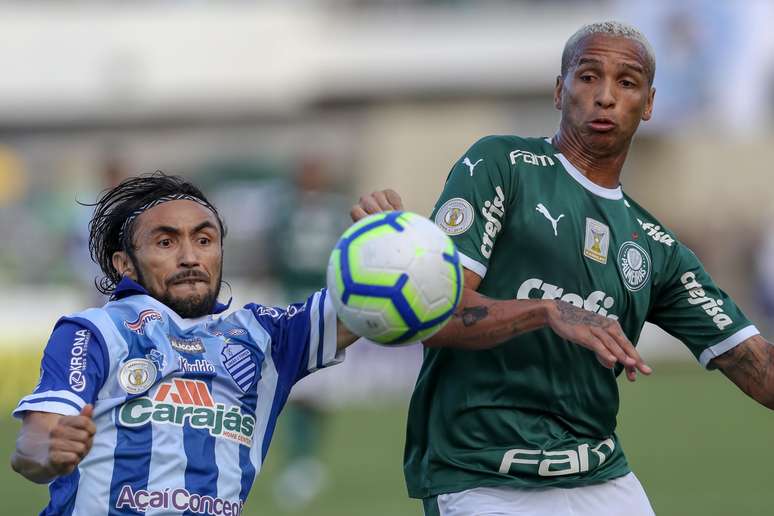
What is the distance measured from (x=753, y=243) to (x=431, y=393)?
23191 millimetres

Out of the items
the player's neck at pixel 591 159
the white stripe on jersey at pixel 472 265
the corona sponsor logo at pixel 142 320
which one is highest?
the player's neck at pixel 591 159

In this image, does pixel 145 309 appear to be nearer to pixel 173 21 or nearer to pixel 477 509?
pixel 477 509

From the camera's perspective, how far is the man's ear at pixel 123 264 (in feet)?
14.9

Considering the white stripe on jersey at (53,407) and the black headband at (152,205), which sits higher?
the black headband at (152,205)

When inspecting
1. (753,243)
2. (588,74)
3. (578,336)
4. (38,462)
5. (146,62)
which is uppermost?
(588,74)

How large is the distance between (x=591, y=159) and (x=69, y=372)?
1.95 meters

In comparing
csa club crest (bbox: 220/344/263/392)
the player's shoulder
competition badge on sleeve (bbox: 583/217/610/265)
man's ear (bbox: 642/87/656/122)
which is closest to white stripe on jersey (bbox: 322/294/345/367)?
csa club crest (bbox: 220/344/263/392)

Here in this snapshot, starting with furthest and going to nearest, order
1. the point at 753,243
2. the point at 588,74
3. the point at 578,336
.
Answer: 1. the point at 753,243
2. the point at 588,74
3. the point at 578,336

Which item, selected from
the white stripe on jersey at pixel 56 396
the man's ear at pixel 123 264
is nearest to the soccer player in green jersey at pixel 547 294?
the man's ear at pixel 123 264

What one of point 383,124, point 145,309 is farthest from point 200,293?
point 383,124

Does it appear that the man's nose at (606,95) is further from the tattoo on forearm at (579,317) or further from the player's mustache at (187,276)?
the player's mustache at (187,276)

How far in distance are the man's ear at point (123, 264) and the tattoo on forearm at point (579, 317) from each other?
141cm

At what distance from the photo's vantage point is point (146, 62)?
34.0 meters

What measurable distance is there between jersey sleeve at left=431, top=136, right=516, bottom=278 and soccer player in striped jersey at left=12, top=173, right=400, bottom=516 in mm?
249
